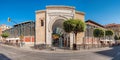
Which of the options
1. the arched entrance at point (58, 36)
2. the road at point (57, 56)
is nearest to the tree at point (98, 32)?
the arched entrance at point (58, 36)

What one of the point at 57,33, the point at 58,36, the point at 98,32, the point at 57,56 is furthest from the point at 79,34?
the point at 57,56

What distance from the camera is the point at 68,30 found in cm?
3897

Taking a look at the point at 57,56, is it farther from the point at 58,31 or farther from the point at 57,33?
the point at 58,31

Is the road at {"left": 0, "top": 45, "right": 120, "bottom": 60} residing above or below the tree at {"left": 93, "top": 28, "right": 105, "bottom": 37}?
below

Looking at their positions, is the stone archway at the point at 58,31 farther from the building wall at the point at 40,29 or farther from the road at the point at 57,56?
the road at the point at 57,56

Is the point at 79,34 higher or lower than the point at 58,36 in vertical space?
higher

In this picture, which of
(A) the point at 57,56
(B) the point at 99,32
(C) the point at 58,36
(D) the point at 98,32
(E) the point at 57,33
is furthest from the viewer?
(D) the point at 98,32

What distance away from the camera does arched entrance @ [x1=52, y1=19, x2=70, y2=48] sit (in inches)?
1892

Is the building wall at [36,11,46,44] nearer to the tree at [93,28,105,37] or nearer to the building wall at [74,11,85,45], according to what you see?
the building wall at [74,11,85,45]

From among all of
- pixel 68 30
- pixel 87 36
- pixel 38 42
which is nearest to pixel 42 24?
pixel 38 42

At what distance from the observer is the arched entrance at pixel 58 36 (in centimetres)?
4806

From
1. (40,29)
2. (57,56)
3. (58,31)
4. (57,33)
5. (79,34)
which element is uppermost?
(40,29)

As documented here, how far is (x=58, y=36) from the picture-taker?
4912cm

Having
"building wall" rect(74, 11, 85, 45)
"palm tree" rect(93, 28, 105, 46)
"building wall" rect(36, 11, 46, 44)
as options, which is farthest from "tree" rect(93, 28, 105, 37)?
"building wall" rect(36, 11, 46, 44)
